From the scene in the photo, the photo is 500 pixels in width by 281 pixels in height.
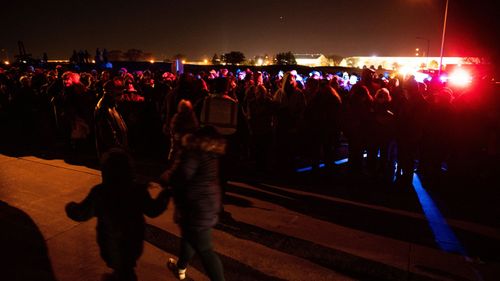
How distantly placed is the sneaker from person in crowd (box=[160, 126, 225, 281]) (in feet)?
2.17

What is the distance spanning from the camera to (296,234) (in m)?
4.80

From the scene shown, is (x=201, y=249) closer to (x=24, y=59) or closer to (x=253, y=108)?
(x=253, y=108)

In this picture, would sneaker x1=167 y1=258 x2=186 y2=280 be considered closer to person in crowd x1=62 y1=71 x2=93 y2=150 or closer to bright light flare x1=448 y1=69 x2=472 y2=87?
person in crowd x1=62 y1=71 x2=93 y2=150

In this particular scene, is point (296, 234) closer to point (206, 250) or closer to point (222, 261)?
point (222, 261)

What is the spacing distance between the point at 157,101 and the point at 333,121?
4419 mm

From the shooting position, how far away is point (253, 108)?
7172 millimetres

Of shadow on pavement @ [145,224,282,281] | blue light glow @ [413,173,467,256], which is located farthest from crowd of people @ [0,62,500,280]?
blue light glow @ [413,173,467,256]

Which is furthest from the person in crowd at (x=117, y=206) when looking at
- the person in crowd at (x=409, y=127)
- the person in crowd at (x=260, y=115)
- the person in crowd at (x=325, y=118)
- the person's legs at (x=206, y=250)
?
the person in crowd at (x=409, y=127)

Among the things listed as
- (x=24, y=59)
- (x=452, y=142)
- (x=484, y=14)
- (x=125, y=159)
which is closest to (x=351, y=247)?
(x=125, y=159)

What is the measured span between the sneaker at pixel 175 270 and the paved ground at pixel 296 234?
0.10 metres

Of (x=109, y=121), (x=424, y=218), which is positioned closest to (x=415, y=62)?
(x=424, y=218)

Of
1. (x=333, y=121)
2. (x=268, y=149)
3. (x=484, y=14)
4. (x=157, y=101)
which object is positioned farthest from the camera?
(x=484, y=14)

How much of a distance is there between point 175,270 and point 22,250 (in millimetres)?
2023

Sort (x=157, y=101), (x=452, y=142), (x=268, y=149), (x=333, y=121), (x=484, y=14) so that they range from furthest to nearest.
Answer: (x=484, y=14)
(x=157, y=101)
(x=268, y=149)
(x=333, y=121)
(x=452, y=142)
